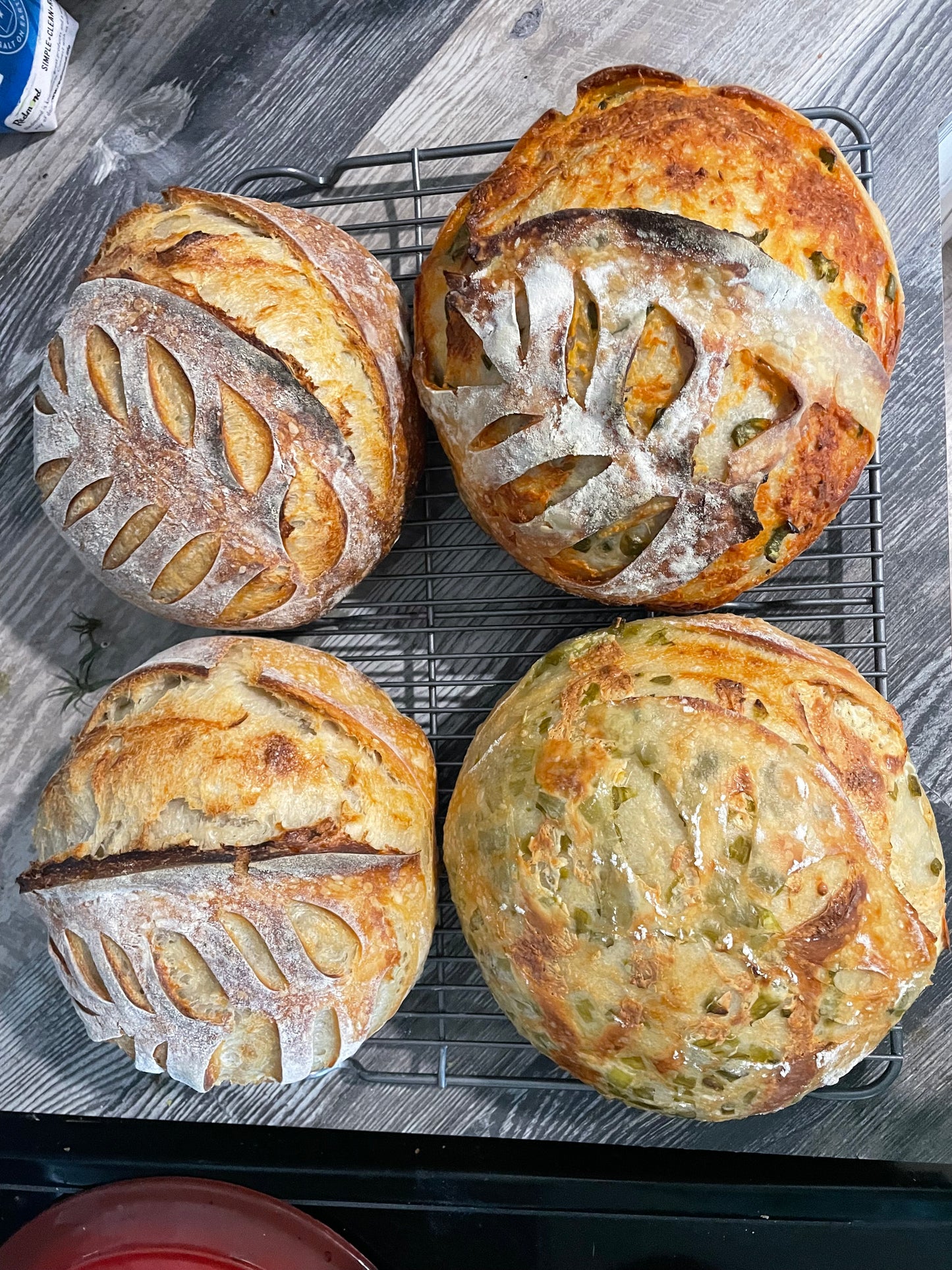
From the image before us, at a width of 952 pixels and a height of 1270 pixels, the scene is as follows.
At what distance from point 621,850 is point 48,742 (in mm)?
1190

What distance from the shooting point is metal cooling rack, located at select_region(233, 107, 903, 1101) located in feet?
5.17

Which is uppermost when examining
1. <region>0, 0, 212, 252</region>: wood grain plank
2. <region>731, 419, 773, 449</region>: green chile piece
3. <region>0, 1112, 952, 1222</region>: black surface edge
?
<region>0, 0, 212, 252</region>: wood grain plank

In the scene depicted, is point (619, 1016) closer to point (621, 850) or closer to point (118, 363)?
point (621, 850)

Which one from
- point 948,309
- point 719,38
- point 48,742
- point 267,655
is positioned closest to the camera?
point 267,655

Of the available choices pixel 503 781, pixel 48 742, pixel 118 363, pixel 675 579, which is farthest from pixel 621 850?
pixel 48 742

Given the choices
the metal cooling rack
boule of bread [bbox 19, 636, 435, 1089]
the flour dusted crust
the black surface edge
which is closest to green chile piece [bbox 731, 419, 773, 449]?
the flour dusted crust

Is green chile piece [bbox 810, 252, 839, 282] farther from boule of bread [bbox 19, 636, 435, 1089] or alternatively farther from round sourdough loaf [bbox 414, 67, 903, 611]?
boule of bread [bbox 19, 636, 435, 1089]

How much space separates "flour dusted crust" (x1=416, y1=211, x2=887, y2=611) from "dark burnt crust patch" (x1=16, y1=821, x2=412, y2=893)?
52 cm

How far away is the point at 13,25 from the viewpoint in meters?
1.49

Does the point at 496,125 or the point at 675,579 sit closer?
the point at 675,579

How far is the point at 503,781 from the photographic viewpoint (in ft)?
4.02

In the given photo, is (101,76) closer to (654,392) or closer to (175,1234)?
(654,392)

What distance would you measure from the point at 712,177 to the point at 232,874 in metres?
1.12

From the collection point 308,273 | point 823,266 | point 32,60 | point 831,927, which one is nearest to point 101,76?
point 32,60
